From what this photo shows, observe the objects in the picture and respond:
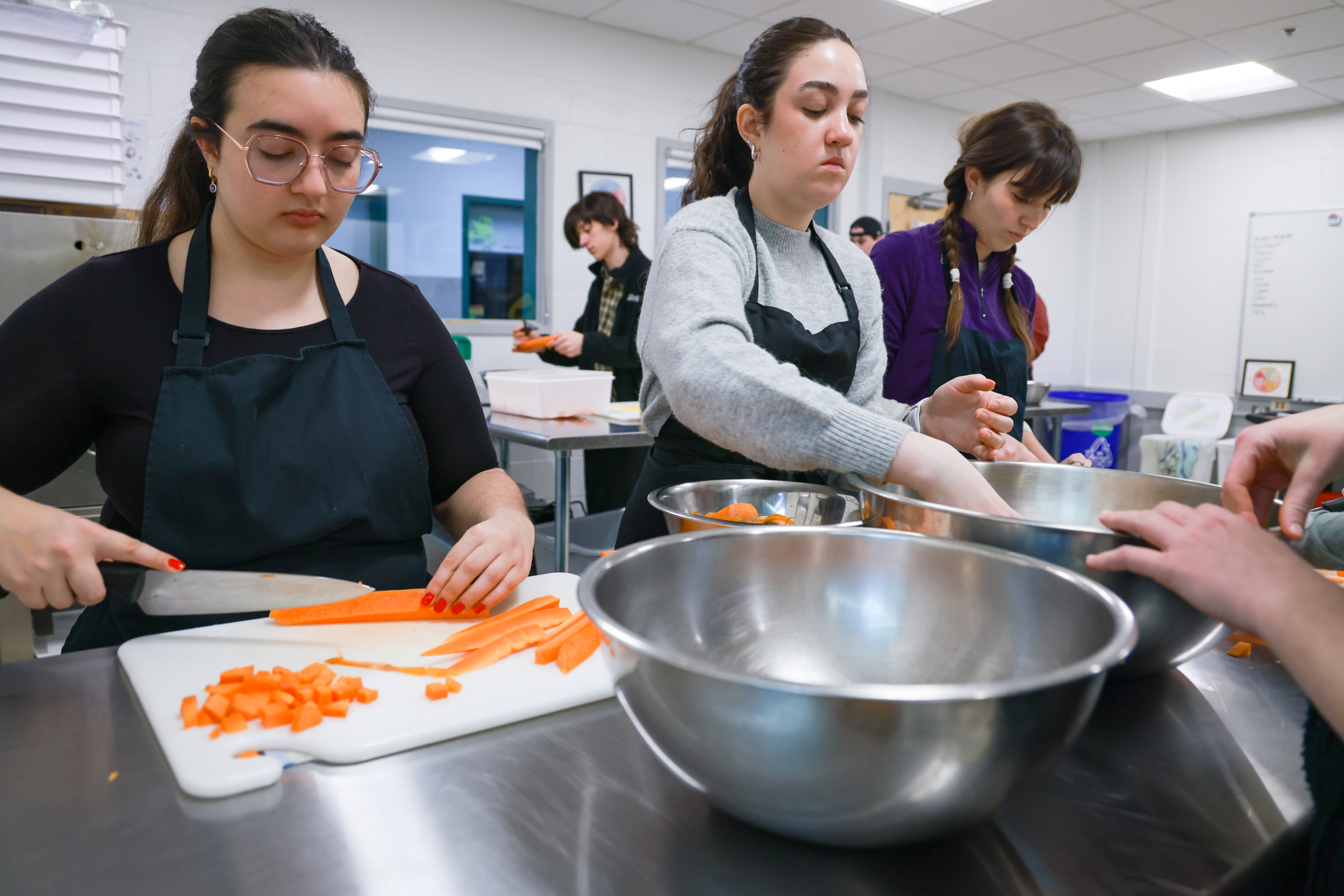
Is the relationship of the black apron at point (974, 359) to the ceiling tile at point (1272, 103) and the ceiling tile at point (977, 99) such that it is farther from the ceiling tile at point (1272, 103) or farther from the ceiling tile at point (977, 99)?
the ceiling tile at point (1272, 103)

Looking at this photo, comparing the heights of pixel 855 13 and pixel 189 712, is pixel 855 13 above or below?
above

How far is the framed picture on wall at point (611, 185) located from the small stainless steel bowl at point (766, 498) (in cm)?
363

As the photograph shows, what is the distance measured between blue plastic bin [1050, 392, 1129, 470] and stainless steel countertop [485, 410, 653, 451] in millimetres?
4234

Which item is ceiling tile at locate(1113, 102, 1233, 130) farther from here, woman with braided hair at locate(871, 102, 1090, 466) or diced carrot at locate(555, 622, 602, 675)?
diced carrot at locate(555, 622, 602, 675)

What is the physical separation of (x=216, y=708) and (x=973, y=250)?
197 cm

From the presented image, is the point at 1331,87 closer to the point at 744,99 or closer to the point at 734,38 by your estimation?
the point at 734,38

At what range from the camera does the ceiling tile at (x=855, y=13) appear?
4.22 metres

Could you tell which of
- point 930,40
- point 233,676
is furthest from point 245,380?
point 930,40

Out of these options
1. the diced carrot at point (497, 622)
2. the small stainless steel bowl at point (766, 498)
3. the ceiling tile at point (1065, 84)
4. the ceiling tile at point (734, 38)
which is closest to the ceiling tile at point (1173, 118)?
the ceiling tile at point (1065, 84)

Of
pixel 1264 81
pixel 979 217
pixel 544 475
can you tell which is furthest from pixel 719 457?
pixel 1264 81

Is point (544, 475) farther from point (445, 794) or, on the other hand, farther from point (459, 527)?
point (445, 794)

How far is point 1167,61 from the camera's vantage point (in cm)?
496

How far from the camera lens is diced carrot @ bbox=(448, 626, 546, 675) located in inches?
32.9

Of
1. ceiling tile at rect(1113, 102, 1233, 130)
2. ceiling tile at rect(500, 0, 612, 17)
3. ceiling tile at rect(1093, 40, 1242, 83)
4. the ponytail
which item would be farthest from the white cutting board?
ceiling tile at rect(1113, 102, 1233, 130)
